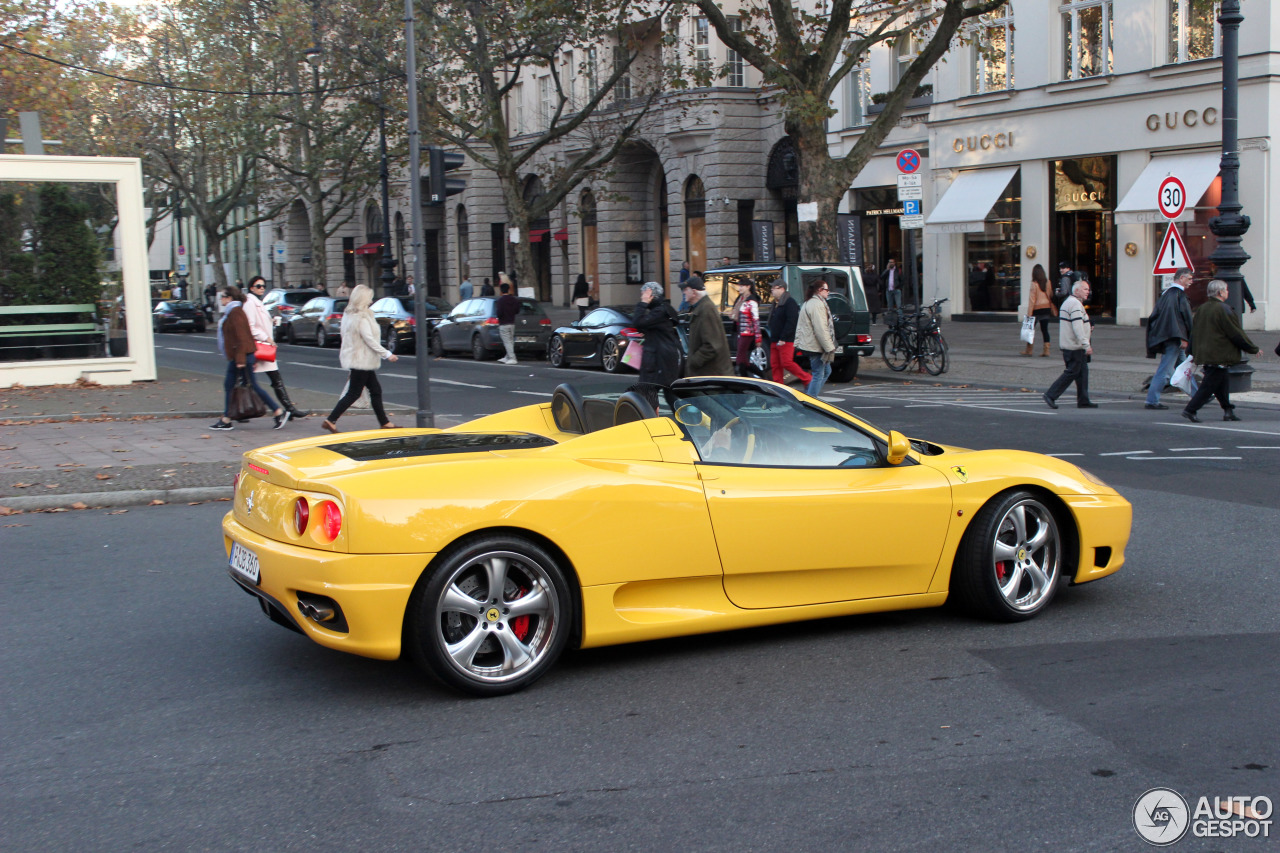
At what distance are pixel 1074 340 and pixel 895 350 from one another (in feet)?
22.5

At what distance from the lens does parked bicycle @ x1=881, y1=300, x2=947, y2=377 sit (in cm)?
2116

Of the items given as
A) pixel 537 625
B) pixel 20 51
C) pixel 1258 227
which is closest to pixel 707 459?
pixel 537 625

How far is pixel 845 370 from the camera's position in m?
20.8

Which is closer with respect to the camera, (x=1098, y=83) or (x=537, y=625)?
(x=537, y=625)

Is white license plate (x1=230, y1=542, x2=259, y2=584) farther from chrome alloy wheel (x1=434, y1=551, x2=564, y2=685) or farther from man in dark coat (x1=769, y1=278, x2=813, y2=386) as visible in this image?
man in dark coat (x1=769, y1=278, x2=813, y2=386)

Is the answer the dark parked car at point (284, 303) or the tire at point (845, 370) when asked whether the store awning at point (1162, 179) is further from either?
the dark parked car at point (284, 303)

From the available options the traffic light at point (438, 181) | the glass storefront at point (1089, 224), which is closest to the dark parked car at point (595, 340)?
the traffic light at point (438, 181)

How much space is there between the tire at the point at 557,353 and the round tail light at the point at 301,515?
66.3ft

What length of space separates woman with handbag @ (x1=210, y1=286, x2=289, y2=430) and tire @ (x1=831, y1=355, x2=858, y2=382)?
976cm

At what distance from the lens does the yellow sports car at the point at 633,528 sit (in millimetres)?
4738

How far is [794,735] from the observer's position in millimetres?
4430

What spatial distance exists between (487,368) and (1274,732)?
22.0 m

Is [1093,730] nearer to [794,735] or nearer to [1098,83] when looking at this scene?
[794,735]

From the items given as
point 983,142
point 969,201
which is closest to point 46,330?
point 969,201
